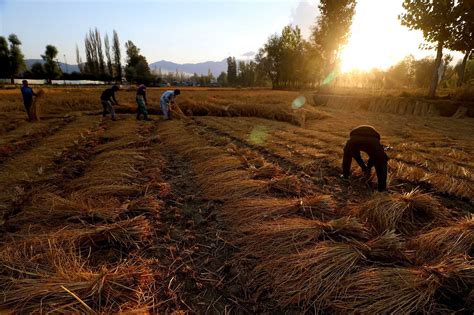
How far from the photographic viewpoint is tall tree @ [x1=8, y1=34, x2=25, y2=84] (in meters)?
42.4

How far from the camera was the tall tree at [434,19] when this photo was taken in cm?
1323

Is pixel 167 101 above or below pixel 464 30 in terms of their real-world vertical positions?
below

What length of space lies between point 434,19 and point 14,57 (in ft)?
180

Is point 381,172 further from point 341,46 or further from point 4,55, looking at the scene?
point 4,55

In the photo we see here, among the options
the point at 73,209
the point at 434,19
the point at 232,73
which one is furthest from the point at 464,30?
the point at 232,73

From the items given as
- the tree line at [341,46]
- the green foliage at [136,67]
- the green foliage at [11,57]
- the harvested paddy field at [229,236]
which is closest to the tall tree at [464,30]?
the tree line at [341,46]

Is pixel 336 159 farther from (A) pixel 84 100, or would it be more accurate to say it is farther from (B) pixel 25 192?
(A) pixel 84 100

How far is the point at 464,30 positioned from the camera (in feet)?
44.2

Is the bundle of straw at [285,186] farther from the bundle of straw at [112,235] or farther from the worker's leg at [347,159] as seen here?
the bundle of straw at [112,235]

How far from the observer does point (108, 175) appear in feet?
14.2

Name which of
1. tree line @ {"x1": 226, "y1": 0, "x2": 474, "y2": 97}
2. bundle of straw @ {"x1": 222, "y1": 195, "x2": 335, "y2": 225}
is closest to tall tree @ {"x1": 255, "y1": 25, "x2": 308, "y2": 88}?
tree line @ {"x1": 226, "y1": 0, "x2": 474, "y2": 97}

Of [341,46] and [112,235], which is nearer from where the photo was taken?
[112,235]

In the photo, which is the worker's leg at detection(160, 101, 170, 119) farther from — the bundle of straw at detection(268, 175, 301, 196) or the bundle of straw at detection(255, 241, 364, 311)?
the bundle of straw at detection(255, 241, 364, 311)

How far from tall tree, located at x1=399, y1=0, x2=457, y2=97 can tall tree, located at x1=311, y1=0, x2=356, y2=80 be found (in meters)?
14.1
